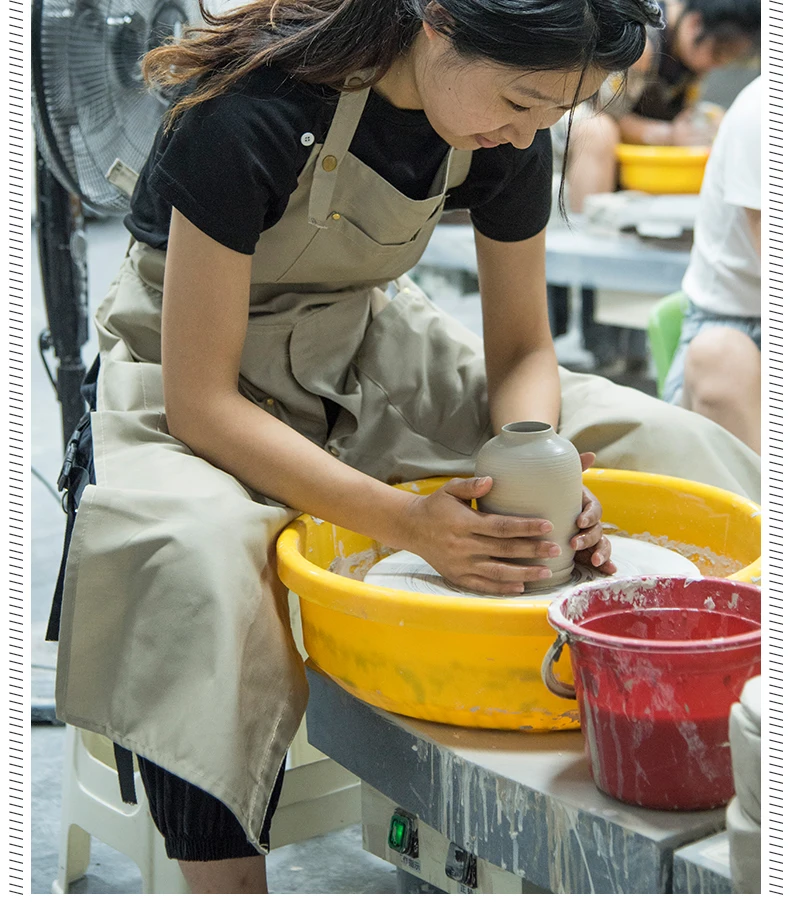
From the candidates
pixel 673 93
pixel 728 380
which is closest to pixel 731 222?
pixel 728 380

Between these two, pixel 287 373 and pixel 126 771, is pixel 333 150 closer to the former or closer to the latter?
pixel 287 373

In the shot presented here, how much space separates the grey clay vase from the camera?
1300mm

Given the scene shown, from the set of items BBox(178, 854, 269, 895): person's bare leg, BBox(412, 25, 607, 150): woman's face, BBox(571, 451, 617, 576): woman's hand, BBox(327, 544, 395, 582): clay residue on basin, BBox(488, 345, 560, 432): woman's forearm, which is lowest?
BBox(178, 854, 269, 895): person's bare leg

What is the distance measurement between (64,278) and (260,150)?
89 cm

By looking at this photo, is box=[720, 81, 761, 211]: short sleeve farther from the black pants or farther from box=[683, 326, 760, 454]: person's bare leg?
the black pants

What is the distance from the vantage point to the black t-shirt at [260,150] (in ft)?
4.41

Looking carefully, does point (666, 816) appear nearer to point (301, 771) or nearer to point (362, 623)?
point (362, 623)

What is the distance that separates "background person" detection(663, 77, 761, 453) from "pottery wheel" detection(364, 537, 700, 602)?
0.93 m

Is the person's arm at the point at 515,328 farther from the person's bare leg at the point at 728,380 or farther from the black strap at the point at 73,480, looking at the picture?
the person's bare leg at the point at 728,380

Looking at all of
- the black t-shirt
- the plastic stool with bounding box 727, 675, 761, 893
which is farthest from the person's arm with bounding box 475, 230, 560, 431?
the plastic stool with bounding box 727, 675, 761, 893

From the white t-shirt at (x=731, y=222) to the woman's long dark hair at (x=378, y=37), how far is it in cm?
103

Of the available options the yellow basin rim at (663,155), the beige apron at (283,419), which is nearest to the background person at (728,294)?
the beige apron at (283,419)

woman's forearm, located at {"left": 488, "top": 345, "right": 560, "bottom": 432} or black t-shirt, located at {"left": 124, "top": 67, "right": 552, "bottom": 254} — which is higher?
black t-shirt, located at {"left": 124, "top": 67, "right": 552, "bottom": 254}

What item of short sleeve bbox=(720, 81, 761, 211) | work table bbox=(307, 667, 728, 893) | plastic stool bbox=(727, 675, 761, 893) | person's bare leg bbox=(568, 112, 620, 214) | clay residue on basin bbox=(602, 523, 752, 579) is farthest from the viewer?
person's bare leg bbox=(568, 112, 620, 214)
